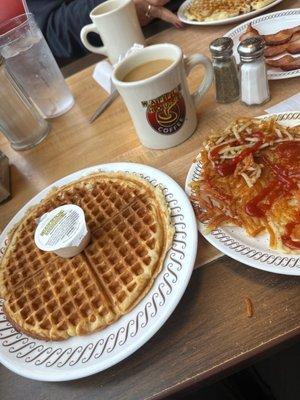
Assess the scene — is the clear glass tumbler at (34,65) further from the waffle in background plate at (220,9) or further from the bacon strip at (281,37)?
the bacon strip at (281,37)

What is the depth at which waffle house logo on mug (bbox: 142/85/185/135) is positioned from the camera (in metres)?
0.94

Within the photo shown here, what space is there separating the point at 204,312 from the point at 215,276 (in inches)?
3.1

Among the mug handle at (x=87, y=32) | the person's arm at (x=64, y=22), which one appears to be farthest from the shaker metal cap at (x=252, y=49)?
the person's arm at (x=64, y=22)

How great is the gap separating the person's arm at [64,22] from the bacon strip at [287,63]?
1.17 meters

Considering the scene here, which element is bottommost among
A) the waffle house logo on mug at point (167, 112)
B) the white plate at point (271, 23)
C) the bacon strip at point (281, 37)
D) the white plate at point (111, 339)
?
the white plate at point (271, 23)

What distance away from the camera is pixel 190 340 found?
0.65 metres

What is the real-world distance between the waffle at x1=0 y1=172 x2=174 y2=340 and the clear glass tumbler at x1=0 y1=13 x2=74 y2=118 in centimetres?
49

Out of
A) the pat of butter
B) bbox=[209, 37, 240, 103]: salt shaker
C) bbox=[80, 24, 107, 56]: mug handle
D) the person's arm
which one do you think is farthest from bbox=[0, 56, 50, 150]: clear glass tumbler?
the person's arm

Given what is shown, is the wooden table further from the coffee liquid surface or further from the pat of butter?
the coffee liquid surface

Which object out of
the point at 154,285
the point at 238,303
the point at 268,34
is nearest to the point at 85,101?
the point at 268,34

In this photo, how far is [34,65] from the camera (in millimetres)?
1288

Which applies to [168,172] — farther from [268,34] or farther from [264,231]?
[268,34]

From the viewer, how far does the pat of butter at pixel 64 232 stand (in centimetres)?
84

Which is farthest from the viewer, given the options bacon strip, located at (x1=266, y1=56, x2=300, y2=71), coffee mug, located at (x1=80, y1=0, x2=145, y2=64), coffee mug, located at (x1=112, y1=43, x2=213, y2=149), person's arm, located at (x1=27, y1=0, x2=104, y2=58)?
person's arm, located at (x1=27, y1=0, x2=104, y2=58)
